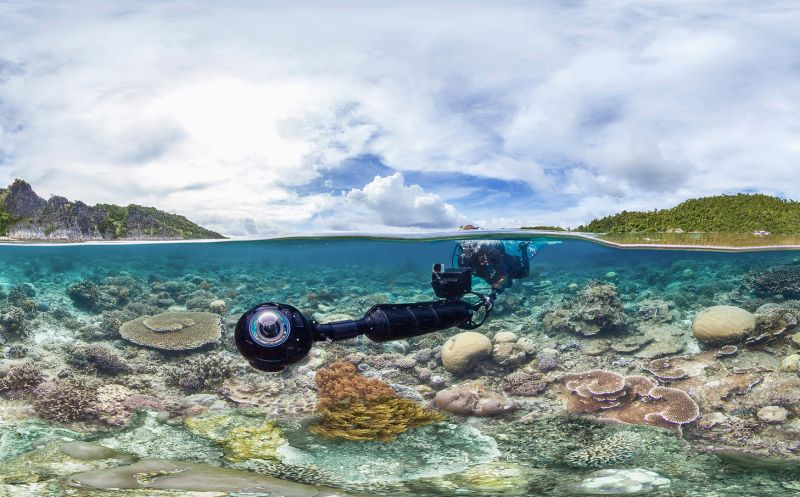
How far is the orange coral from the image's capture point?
10492mm

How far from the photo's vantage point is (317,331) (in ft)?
10.2

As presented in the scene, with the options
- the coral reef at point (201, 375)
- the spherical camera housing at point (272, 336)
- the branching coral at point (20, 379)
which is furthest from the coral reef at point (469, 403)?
the branching coral at point (20, 379)

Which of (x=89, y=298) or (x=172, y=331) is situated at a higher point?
(x=89, y=298)

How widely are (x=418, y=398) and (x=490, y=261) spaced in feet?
19.1

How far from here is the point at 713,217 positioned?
22.6m

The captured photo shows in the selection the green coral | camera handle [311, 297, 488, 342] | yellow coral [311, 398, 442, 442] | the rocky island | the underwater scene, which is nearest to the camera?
camera handle [311, 297, 488, 342]

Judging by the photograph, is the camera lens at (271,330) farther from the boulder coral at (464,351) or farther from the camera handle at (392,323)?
the boulder coral at (464,351)

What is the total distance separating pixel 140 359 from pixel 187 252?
9099 millimetres

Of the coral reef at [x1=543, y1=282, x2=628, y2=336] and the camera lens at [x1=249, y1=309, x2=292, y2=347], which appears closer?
the camera lens at [x1=249, y1=309, x2=292, y2=347]

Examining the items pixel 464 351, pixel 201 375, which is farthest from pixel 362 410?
pixel 201 375

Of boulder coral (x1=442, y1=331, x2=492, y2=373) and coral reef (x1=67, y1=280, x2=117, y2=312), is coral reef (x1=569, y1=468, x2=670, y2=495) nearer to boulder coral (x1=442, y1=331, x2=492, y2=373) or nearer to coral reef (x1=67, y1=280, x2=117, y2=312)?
boulder coral (x1=442, y1=331, x2=492, y2=373)

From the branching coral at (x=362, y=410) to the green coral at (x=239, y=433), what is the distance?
2.78ft

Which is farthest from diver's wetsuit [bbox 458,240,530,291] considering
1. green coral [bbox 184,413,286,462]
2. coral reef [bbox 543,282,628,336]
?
coral reef [bbox 543,282,628,336]

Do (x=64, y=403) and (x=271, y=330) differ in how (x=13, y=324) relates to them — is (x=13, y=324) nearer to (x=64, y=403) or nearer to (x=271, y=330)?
(x=64, y=403)
